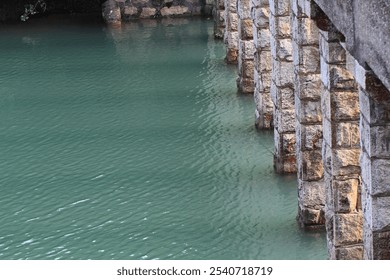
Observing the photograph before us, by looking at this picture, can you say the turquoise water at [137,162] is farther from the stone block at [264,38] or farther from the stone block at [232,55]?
the stone block at [264,38]

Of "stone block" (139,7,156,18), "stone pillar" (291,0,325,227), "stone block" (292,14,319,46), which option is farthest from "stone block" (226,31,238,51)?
"stone block" (292,14,319,46)

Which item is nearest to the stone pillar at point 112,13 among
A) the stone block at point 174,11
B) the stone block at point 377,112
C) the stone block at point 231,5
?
the stone block at point 174,11

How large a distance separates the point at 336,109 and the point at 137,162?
18.9ft

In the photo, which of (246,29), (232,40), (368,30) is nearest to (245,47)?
(246,29)

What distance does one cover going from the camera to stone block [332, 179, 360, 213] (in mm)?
10625

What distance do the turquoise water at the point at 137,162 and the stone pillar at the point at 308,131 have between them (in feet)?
1.01

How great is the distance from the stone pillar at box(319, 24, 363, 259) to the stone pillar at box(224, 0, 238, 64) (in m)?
10.7

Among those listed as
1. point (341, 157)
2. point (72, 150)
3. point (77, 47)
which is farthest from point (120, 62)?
point (341, 157)

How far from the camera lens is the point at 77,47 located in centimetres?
2562

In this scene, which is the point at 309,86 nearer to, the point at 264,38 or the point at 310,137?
the point at 310,137

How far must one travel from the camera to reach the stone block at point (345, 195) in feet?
34.9

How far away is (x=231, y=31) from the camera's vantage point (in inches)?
855

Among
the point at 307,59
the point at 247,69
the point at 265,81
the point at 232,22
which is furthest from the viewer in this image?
the point at 232,22

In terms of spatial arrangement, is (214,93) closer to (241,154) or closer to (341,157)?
(241,154)
